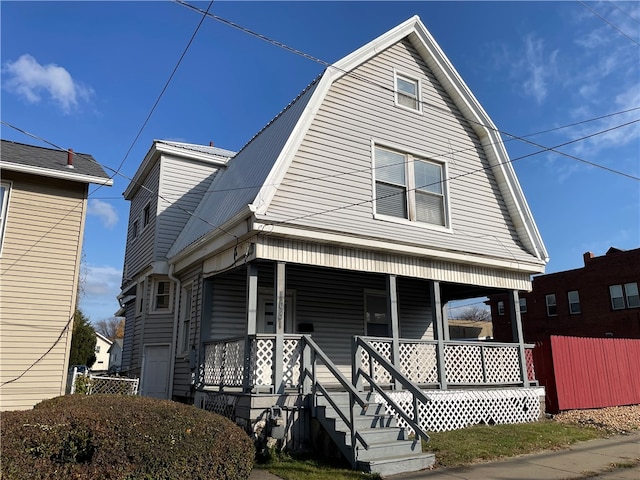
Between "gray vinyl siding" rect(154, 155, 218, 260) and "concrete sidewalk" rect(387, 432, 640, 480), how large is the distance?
10060mm

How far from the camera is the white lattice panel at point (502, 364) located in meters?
12.2

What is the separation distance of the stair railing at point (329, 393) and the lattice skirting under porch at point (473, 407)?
1.61 meters

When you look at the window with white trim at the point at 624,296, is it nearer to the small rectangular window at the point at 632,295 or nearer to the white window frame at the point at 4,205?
the small rectangular window at the point at 632,295

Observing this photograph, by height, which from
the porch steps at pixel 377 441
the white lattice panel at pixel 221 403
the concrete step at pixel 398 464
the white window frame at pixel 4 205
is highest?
the white window frame at pixel 4 205

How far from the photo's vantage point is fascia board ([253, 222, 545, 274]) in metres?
9.65

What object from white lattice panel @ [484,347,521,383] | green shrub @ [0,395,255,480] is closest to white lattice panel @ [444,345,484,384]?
white lattice panel @ [484,347,521,383]

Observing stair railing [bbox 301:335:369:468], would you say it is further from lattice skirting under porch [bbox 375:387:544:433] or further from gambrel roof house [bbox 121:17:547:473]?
lattice skirting under porch [bbox 375:387:544:433]

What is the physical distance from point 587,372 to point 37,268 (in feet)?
49.2

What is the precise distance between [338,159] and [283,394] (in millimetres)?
5259

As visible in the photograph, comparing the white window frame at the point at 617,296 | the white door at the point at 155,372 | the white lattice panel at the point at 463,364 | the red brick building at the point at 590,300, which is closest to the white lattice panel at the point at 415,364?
the white lattice panel at the point at 463,364

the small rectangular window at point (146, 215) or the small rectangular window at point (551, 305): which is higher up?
the small rectangular window at point (146, 215)

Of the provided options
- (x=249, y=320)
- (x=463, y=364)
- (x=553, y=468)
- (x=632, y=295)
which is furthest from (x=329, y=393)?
(x=632, y=295)

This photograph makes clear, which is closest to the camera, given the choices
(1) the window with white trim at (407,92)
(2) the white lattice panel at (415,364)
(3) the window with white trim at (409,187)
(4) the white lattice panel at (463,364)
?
(2) the white lattice panel at (415,364)

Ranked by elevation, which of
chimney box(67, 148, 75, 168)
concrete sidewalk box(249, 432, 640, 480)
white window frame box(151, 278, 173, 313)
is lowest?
concrete sidewalk box(249, 432, 640, 480)
